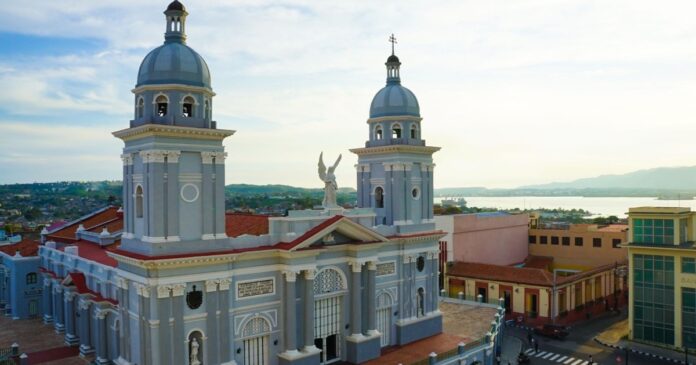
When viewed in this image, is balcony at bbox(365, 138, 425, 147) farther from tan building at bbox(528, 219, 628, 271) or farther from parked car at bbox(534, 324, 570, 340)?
tan building at bbox(528, 219, 628, 271)

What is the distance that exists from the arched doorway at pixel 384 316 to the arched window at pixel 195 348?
36.6ft

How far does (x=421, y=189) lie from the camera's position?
34.5 meters

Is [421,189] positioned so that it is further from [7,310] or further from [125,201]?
[7,310]

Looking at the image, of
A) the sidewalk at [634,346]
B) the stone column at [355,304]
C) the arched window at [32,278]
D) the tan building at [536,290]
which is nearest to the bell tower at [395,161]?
the stone column at [355,304]

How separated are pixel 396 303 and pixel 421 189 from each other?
7271mm

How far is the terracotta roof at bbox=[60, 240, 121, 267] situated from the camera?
29.8 metres

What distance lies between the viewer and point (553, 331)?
134ft

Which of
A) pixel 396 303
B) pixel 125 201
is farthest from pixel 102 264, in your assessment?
pixel 396 303

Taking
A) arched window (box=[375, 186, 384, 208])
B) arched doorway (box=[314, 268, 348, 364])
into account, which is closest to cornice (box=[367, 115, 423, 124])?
arched window (box=[375, 186, 384, 208])

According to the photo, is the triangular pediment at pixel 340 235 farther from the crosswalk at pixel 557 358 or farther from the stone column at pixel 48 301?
the stone column at pixel 48 301

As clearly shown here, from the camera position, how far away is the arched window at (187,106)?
24200mm

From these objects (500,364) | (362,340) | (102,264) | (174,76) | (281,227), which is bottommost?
(500,364)

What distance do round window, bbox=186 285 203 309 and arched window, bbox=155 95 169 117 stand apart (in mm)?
7851

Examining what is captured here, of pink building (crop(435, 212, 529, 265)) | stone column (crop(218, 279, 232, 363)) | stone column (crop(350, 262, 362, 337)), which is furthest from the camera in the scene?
pink building (crop(435, 212, 529, 265))
